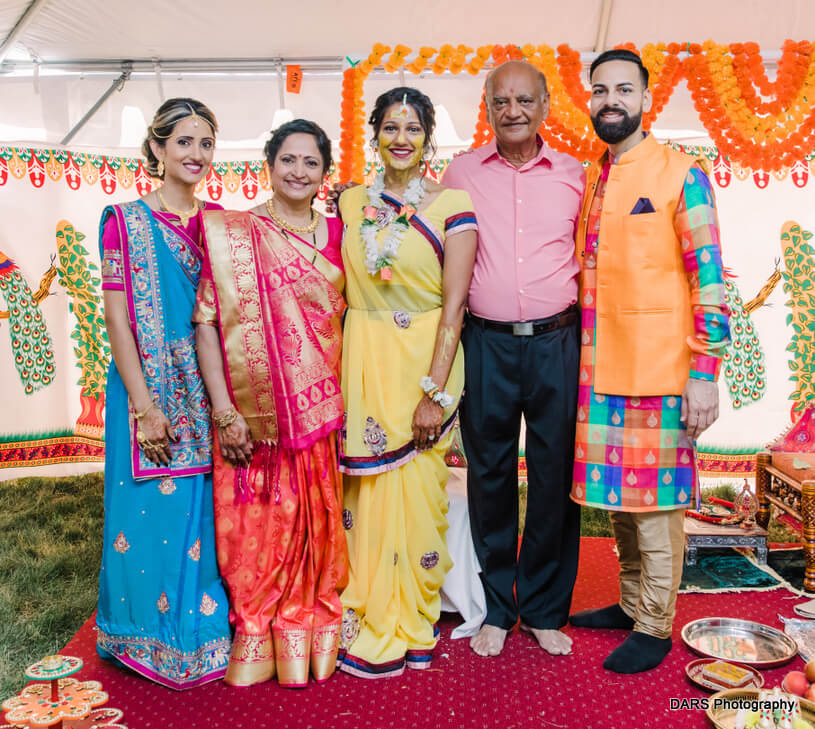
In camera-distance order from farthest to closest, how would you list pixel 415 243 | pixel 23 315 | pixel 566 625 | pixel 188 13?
pixel 23 315 < pixel 188 13 < pixel 566 625 < pixel 415 243

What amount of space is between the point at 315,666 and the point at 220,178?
3534mm

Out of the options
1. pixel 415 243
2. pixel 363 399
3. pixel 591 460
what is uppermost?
pixel 415 243

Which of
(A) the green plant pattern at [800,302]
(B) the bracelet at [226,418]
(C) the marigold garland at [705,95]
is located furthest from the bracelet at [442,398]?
(A) the green plant pattern at [800,302]

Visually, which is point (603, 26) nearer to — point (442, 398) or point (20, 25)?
point (442, 398)

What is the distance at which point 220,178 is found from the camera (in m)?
5.10

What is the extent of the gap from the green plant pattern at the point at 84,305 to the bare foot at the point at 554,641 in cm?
366

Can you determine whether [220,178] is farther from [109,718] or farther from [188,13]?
[109,718]

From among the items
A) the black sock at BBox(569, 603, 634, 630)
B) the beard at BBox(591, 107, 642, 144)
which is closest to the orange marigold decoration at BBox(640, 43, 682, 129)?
the beard at BBox(591, 107, 642, 144)

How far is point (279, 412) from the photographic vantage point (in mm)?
2535

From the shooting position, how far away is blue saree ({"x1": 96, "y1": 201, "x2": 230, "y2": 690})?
2514 mm

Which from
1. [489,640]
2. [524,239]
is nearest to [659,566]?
[489,640]

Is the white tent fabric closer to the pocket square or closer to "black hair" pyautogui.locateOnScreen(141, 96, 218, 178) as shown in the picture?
"black hair" pyautogui.locateOnScreen(141, 96, 218, 178)

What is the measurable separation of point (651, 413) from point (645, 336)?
0.26m

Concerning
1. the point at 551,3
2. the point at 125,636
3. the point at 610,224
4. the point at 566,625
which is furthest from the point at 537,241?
the point at 551,3
